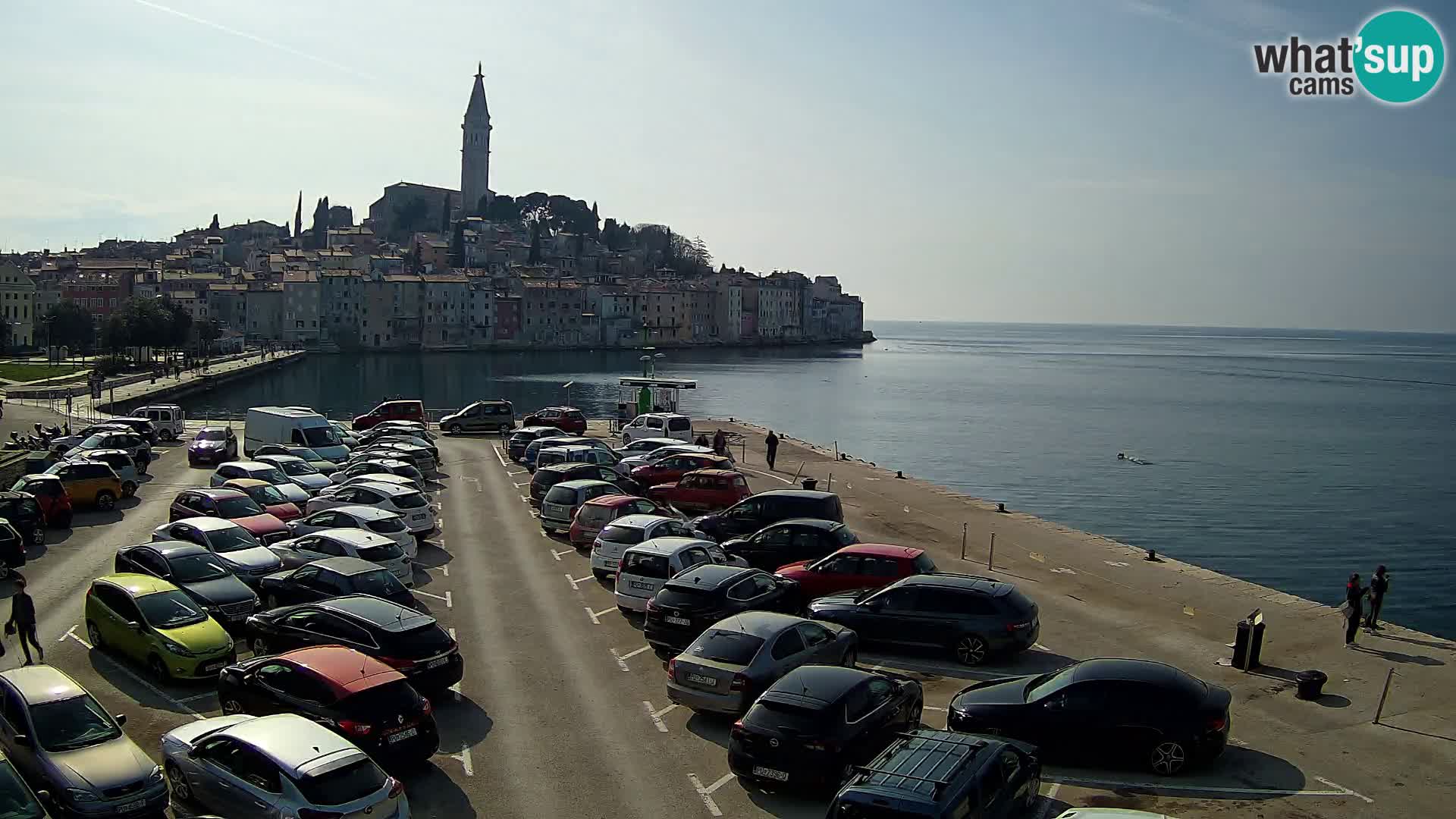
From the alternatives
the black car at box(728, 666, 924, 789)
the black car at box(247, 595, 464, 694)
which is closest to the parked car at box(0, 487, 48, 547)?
the black car at box(247, 595, 464, 694)

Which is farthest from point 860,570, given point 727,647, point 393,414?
A: point 393,414

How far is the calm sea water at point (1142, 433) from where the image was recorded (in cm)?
4153

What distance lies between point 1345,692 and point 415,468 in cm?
2250

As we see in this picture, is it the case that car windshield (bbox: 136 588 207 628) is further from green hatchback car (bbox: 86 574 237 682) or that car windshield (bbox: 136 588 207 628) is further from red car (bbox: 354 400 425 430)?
red car (bbox: 354 400 425 430)

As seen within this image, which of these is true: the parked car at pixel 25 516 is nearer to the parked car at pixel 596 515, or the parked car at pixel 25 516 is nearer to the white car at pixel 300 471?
the white car at pixel 300 471

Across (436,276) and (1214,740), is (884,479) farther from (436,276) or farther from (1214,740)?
(436,276)

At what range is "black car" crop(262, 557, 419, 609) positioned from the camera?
1568cm

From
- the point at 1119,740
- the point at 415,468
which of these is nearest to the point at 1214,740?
the point at 1119,740

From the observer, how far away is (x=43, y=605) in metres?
17.3

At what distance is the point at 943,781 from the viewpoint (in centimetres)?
866

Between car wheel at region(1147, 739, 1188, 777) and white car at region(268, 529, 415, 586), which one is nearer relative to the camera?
car wheel at region(1147, 739, 1188, 777)

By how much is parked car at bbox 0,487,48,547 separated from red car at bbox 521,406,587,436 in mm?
22337

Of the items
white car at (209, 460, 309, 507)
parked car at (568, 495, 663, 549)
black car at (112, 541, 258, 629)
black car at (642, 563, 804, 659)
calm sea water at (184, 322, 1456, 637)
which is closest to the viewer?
black car at (642, 563, 804, 659)

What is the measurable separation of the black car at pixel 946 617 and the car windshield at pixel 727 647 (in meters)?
3.31
